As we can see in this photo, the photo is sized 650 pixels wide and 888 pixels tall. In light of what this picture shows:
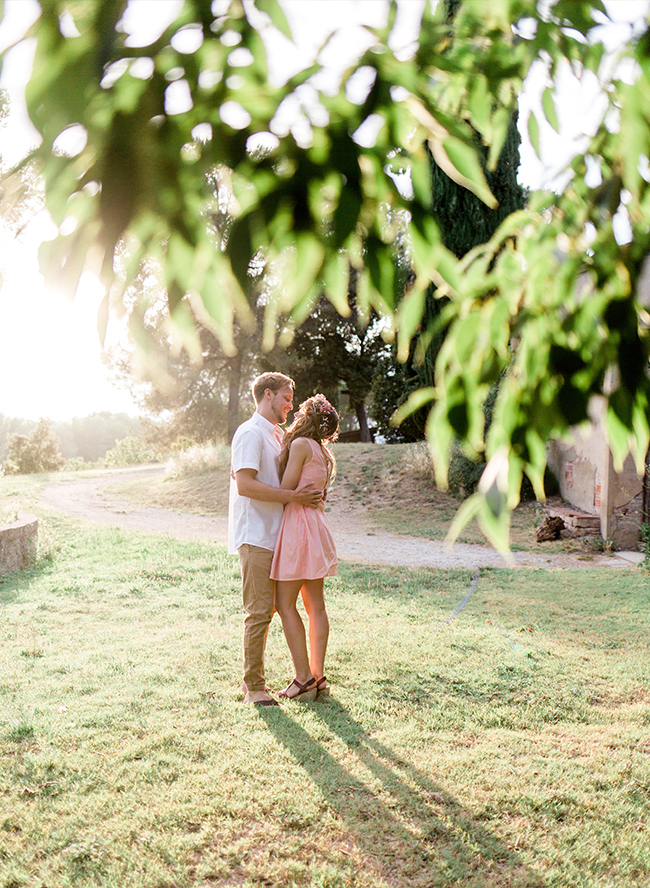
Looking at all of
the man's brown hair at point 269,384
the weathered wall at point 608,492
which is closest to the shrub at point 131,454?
the weathered wall at point 608,492

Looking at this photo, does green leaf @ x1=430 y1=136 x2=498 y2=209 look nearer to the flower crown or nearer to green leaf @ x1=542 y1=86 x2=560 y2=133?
green leaf @ x1=542 y1=86 x2=560 y2=133

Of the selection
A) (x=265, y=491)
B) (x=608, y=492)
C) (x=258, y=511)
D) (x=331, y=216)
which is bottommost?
(x=608, y=492)

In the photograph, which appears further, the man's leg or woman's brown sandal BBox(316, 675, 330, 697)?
woman's brown sandal BBox(316, 675, 330, 697)

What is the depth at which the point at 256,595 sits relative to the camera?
4.36 metres

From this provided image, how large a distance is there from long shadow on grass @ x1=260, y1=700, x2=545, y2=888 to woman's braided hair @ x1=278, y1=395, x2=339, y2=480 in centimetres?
162

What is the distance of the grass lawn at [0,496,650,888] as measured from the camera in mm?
2873

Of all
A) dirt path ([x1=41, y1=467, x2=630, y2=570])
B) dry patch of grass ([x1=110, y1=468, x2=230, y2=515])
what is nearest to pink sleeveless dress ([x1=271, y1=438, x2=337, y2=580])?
dirt path ([x1=41, y1=467, x2=630, y2=570])

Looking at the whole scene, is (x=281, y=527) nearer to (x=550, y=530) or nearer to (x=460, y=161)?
(x=460, y=161)

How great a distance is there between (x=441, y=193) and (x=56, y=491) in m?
12.9

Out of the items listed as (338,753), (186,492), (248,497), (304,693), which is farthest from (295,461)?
(186,492)

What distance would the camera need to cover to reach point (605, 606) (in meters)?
7.06

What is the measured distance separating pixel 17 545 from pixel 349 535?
18.2 ft

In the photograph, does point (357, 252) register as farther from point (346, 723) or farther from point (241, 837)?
point (346, 723)

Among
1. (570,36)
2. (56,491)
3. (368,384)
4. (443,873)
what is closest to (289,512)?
(443,873)
